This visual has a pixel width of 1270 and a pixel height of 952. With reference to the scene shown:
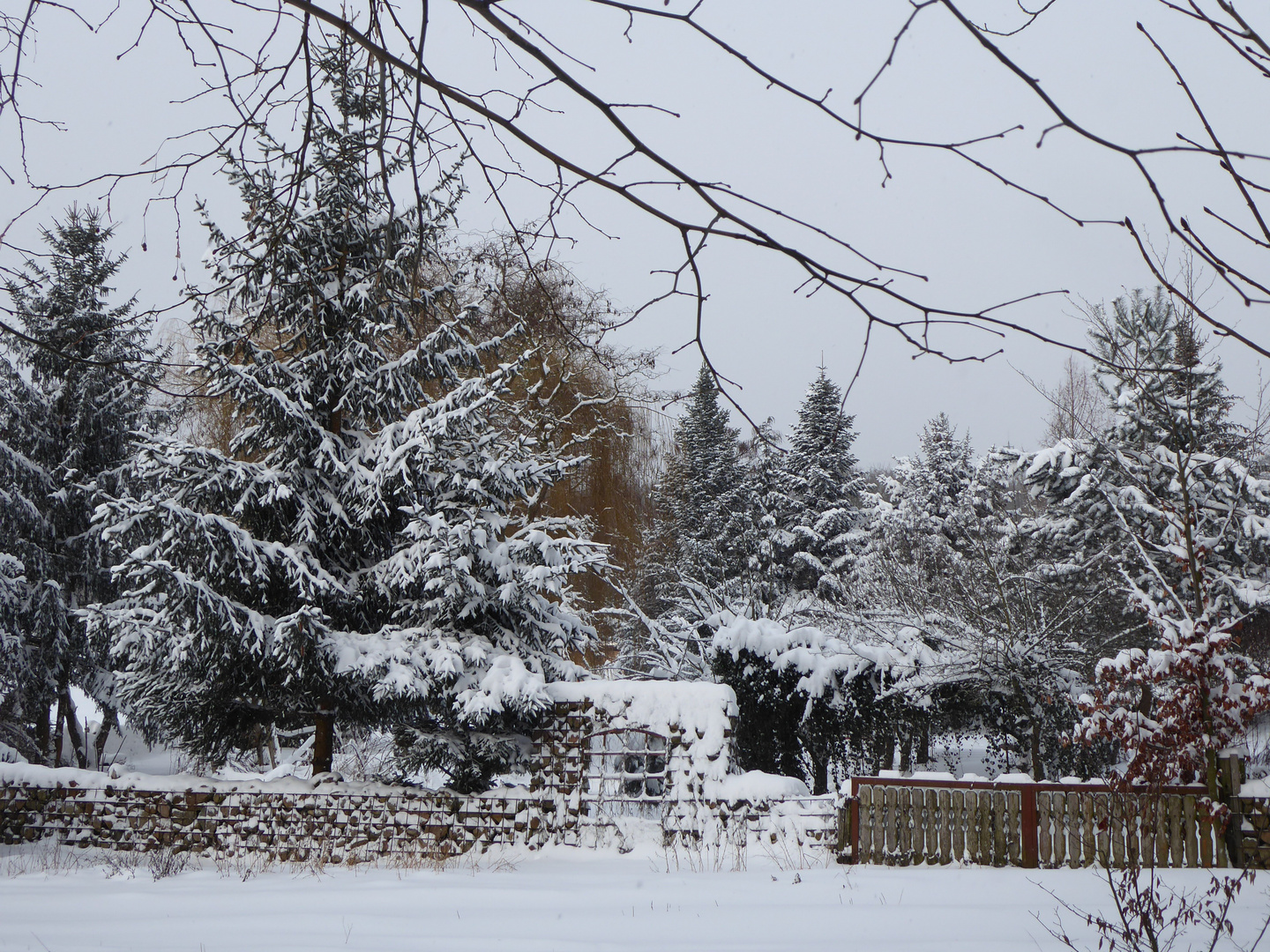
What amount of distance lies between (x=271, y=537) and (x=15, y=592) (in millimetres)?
5862

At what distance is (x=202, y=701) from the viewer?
29.3 ft

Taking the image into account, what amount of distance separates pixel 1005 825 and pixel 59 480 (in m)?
13.9

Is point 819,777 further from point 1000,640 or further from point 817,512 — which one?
point 817,512

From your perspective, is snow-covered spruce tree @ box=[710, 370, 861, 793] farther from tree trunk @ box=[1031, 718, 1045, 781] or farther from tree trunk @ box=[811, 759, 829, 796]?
tree trunk @ box=[1031, 718, 1045, 781]

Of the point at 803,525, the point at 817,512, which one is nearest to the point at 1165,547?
the point at 803,525

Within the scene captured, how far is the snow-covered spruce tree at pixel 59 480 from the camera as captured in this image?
13.5m

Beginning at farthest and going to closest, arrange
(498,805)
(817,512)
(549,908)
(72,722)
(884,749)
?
(817,512), (72,722), (884,749), (498,805), (549,908)

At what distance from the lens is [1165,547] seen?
8.46 metres

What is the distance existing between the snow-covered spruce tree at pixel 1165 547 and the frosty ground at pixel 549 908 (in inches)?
45.9

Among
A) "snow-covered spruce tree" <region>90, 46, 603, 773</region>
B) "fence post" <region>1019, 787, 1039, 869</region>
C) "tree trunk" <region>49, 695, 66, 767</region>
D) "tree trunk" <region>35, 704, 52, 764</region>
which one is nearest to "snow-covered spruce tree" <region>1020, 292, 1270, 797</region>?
"fence post" <region>1019, 787, 1039, 869</region>

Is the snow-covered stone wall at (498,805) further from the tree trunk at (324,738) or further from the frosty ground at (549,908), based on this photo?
the frosty ground at (549,908)

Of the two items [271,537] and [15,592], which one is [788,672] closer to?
[271,537]

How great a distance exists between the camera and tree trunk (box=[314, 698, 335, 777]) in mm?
9188

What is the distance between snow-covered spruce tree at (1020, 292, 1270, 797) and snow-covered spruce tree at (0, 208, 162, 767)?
1295 centimetres
